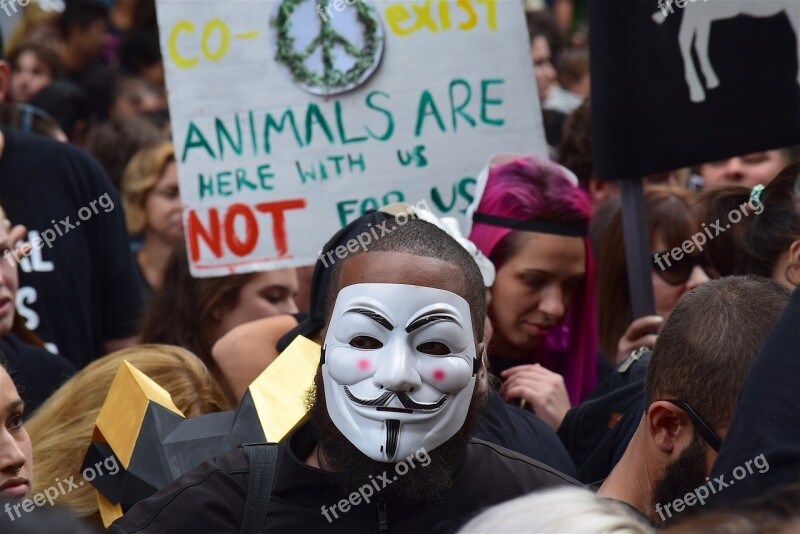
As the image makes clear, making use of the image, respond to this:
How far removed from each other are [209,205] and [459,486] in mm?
1753

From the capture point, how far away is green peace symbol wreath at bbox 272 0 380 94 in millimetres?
4215

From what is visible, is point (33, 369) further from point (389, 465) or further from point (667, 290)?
point (667, 290)

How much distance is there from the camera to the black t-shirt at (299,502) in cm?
260

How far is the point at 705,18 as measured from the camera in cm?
389

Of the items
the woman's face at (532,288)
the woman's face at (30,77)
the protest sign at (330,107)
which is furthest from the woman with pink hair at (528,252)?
the woman's face at (30,77)

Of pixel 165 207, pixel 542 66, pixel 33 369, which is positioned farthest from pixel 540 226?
pixel 542 66

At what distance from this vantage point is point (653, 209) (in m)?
4.74

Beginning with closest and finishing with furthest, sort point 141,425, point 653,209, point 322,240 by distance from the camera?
point 141,425 → point 322,240 → point 653,209

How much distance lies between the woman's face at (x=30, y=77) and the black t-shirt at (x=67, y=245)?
11.0ft

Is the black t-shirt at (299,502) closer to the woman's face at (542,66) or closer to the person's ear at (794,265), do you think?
the person's ear at (794,265)

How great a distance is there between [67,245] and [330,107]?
1106 millimetres

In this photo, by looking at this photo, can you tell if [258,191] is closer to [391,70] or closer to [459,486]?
[391,70]

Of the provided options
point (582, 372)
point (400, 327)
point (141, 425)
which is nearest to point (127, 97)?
point (582, 372)

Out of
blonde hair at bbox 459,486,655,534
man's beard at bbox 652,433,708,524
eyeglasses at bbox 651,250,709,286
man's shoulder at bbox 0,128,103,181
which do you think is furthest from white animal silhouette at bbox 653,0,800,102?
blonde hair at bbox 459,486,655,534
